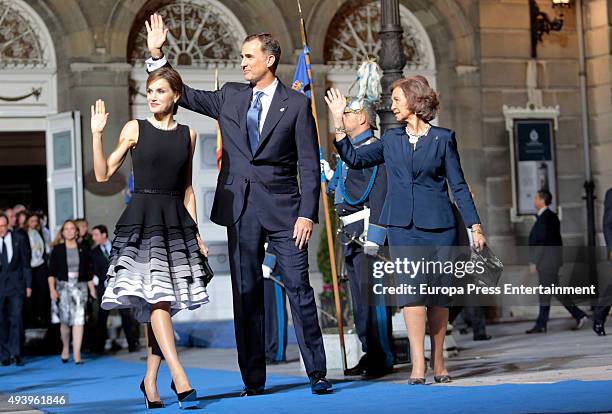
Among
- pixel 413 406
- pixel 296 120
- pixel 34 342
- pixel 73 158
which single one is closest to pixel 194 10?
pixel 73 158

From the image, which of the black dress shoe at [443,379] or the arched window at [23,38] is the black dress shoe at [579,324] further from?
the arched window at [23,38]

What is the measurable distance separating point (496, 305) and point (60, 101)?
6.86 meters

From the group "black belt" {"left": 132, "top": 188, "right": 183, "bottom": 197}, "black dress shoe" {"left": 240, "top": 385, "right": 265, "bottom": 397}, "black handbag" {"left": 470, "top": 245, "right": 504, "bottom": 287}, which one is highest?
"black belt" {"left": 132, "top": 188, "right": 183, "bottom": 197}

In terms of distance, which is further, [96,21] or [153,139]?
[96,21]

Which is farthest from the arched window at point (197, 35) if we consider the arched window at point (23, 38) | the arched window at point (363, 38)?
the arched window at point (363, 38)

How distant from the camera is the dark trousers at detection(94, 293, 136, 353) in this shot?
16.4 metres

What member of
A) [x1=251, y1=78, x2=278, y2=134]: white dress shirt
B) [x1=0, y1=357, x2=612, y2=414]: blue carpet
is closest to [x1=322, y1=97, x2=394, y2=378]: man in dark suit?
[x1=0, y1=357, x2=612, y2=414]: blue carpet

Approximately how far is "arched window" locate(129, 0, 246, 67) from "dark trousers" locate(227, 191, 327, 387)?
10.7 meters

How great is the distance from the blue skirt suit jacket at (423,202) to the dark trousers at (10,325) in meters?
7.57

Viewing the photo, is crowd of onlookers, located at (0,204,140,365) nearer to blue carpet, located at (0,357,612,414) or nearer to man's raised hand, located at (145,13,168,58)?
blue carpet, located at (0,357,612,414)

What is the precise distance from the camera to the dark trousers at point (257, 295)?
321 inches

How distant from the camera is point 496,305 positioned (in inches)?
750

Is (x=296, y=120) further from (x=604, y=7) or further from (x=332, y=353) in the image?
(x=604, y=7)

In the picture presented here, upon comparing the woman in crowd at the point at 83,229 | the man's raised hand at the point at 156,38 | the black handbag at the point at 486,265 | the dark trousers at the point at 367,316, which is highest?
the man's raised hand at the point at 156,38
